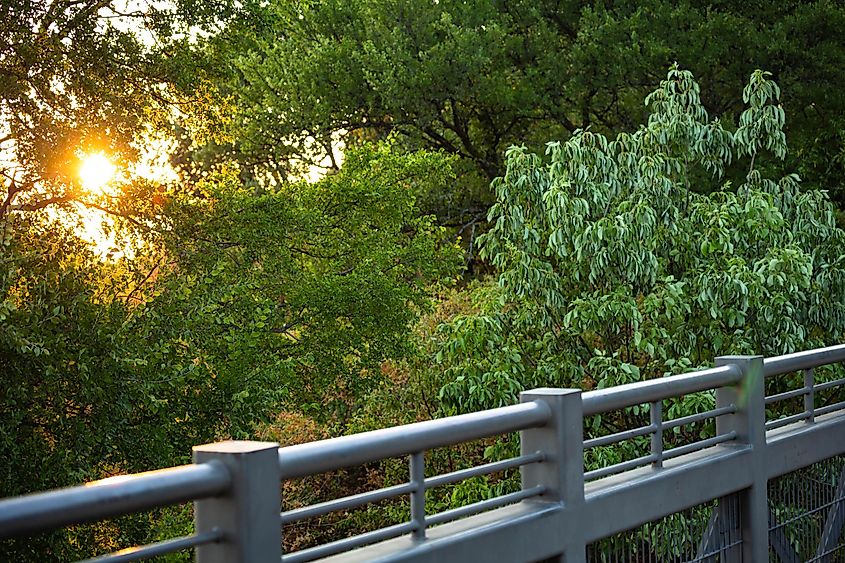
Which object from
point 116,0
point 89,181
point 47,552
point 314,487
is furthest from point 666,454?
point 314,487

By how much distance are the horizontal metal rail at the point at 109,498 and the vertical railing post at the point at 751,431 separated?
281 centimetres

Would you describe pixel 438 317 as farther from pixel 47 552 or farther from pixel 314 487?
pixel 47 552

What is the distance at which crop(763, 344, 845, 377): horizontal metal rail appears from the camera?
4.75 m

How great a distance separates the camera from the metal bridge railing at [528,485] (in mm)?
2320

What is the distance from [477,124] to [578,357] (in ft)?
44.7

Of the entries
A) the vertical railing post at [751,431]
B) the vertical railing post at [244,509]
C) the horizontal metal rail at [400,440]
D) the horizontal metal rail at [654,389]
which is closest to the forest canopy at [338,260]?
the vertical railing post at [751,431]

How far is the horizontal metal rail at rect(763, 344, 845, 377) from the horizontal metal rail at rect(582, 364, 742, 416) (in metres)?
0.31

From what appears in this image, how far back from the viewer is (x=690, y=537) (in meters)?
4.26

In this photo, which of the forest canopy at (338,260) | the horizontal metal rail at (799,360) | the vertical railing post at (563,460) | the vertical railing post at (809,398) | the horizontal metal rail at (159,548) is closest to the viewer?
the horizontal metal rail at (159,548)

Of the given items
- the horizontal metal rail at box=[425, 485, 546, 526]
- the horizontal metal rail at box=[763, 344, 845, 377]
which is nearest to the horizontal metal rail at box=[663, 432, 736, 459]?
the horizontal metal rail at box=[763, 344, 845, 377]

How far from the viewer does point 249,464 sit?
2.39m

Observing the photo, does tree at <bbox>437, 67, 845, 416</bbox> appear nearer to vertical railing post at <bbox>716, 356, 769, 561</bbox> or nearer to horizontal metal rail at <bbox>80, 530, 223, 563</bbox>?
vertical railing post at <bbox>716, 356, 769, 561</bbox>

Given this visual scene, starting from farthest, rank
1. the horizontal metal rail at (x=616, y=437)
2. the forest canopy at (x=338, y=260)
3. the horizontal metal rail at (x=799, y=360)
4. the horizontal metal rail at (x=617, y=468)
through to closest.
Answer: the forest canopy at (x=338, y=260) < the horizontal metal rail at (x=799, y=360) < the horizontal metal rail at (x=617, y=468) < the horizontal metal rail at (x=616, y=437)

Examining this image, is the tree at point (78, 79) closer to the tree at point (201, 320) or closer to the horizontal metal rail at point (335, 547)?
the tree at point (201, 320)
